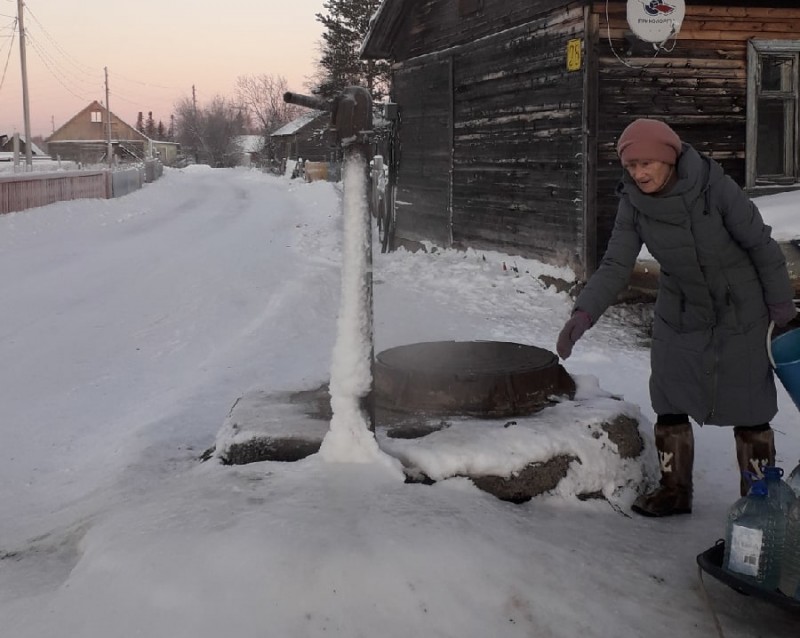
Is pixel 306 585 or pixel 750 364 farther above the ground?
pixel 750 364

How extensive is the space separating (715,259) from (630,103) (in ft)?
21.6

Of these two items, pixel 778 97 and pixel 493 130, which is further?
pixel 493 130

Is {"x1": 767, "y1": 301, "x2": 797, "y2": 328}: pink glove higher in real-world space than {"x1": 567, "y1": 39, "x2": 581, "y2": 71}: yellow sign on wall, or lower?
lower

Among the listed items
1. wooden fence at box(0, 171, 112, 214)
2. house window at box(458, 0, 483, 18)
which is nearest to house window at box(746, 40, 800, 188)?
house window at box(458, 0, 483, 18)

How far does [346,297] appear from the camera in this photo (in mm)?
3408

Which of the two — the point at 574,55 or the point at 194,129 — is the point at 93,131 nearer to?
the point at 194,129

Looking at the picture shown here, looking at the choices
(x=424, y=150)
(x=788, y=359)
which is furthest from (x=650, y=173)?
(x=424, y=150)

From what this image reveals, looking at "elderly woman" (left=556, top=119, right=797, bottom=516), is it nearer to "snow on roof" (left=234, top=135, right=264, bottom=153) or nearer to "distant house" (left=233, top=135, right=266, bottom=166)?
"distant house" (left=233, top=135, right=266, bottom=166)

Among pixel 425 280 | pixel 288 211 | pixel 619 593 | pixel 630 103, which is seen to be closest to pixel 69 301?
pixel 425 280

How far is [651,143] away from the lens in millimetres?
3055

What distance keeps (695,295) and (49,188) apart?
21914mm

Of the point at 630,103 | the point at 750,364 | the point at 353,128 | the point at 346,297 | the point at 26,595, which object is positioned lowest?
the point at 26,595

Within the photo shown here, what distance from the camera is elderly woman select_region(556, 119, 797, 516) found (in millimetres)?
3105

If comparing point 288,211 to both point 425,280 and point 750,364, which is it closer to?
point 425,280
